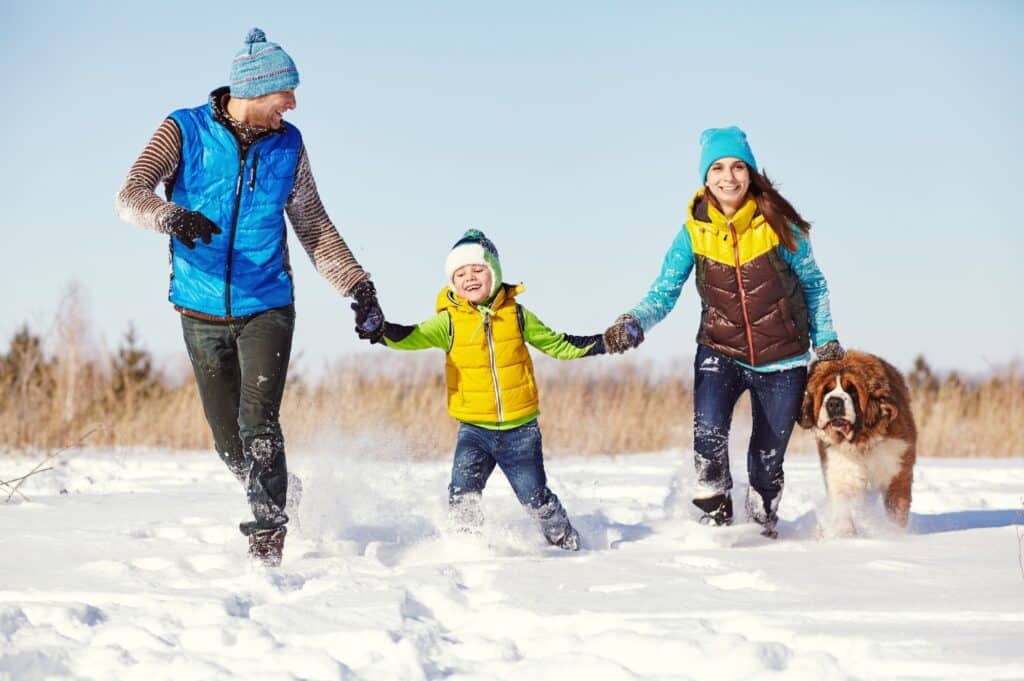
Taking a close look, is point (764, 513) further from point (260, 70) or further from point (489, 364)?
point (260, 70)

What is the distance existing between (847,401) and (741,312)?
763 millimetres

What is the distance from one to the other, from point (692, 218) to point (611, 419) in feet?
26.4

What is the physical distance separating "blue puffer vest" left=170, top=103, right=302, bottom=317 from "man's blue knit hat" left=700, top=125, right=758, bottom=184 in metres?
2.13

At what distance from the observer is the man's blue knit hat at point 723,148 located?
536 centimetres

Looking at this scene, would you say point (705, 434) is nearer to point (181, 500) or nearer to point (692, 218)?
point (692, 218)

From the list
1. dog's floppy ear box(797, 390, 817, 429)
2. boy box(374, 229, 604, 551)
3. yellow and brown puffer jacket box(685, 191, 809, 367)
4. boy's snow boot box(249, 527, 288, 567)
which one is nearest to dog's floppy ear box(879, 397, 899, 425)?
dog's floppy ear box(797, 390, 817, 429)

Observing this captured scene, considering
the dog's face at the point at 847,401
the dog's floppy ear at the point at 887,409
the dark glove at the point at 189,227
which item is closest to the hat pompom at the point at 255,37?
the dark glove at the point at 189,227

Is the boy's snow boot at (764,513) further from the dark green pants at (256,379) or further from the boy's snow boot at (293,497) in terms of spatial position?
the dark green pants at (256,379)

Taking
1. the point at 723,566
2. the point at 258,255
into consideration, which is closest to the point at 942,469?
the point at 723,566

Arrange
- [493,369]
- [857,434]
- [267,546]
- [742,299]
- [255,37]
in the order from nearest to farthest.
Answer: [267,546], [255,37], [493,369], [742,299], [857,434]

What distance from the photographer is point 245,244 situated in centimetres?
466

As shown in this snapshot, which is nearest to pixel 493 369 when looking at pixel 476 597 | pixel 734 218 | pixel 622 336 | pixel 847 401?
pixel 622 336

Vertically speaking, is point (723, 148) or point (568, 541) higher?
point (723, 148)

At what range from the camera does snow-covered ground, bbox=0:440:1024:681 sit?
315 cm
